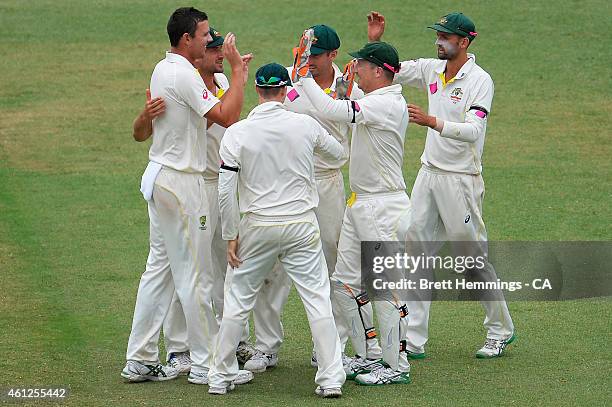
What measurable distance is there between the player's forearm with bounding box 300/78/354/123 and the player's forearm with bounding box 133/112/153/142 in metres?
1.12

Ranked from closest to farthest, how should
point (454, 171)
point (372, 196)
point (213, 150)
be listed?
1. point (372, 196)
2. point (213, 150)
3. point (454, 171)

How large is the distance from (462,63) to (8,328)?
13.8ft

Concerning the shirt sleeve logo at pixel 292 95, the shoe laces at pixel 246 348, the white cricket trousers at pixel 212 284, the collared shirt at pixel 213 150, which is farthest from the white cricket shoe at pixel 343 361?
the shirt sleeve logo at pixel 292 95

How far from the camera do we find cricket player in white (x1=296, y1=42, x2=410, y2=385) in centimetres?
815

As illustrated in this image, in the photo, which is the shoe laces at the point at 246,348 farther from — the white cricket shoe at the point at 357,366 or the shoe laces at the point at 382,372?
the shoe laces at the point at 382,372

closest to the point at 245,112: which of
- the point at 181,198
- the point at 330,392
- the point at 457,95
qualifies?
the point at 457,95

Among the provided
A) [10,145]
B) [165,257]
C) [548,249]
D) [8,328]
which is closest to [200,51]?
[165,257]

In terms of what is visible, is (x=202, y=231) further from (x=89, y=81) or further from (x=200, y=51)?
(x=89, y=81)

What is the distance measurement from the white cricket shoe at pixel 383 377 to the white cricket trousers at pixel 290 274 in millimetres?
416

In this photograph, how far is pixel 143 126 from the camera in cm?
817

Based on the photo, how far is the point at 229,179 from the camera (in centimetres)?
779

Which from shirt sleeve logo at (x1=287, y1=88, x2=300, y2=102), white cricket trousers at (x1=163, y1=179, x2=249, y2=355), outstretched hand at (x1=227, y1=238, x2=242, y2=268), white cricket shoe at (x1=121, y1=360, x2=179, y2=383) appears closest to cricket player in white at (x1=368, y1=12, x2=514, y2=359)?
shirt sleeve logo at (x1=287, y1=88, x2=300, y2=102)

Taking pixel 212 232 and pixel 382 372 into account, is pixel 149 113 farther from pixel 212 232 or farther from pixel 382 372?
pixel 382 372

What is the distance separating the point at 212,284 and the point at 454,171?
2.24 meters
